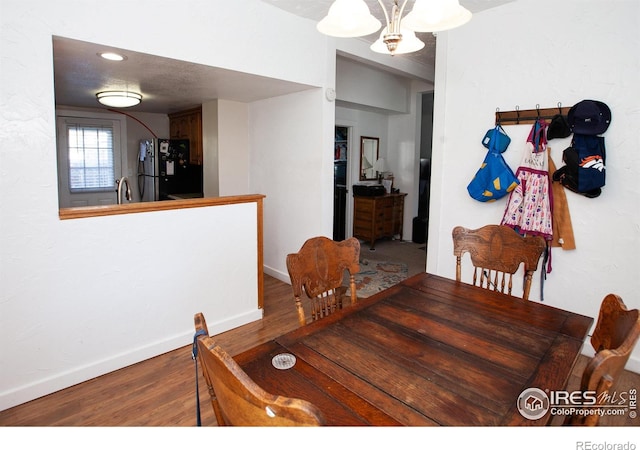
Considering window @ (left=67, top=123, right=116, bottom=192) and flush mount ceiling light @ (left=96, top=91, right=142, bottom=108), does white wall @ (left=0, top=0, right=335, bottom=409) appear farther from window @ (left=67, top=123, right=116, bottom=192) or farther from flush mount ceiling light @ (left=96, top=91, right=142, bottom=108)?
window @ (left=67, top=123, right=116, bottom=192)

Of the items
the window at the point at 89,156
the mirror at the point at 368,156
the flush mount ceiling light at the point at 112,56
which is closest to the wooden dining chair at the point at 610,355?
the flush mount ceiling light at the point at 112,56

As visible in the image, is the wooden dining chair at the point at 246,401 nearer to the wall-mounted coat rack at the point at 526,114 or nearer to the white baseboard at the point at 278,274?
the wall-mounted coat rack at the point at 526,114

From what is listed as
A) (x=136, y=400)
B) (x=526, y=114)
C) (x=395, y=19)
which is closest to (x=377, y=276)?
(x=526, y=114)

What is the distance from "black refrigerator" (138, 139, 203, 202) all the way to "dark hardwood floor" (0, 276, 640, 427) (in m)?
2.90

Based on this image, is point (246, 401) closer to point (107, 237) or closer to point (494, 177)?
point (107, 237)

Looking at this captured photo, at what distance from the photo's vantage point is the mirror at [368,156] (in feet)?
20.0

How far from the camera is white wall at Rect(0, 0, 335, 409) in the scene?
6.46ft

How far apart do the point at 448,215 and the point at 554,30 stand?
5.13 feet

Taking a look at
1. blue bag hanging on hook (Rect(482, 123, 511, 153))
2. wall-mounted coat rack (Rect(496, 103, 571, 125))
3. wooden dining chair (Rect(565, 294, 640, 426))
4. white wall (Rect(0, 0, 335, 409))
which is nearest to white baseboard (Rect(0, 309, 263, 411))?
white wall (Rect(0, 0, 335, 409))

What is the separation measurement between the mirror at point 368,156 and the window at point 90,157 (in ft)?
12.6

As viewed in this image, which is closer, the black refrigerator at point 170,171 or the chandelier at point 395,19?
the chandelier at point 395,19

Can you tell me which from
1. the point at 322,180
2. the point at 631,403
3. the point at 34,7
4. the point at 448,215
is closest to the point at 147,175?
the point at 322,180

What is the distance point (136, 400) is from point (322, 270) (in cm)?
136

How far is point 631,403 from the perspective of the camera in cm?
A: 221
